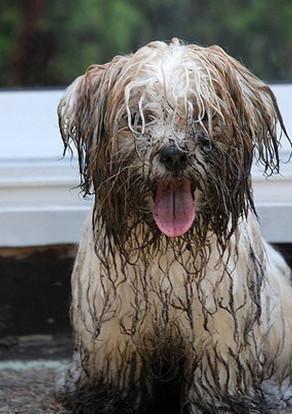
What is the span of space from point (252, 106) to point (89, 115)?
0.49 meters

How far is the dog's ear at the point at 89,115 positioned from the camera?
432 centimetres

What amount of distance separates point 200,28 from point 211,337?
1.98 m

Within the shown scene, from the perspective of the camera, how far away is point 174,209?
4.25m

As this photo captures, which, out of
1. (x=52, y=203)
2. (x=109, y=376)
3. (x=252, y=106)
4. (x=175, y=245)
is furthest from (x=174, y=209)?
(x=52, y=203)

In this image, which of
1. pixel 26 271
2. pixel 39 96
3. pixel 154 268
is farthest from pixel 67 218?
pixel 154 268

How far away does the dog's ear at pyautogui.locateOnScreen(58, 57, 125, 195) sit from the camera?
4316 mm

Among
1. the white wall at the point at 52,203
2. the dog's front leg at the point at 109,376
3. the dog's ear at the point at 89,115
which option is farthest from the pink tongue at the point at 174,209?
the white wall at the point at 52,203

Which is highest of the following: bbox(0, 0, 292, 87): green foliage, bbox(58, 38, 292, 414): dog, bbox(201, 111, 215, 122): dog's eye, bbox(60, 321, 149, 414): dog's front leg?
bbox(0, 0, 292, 87): green foliage

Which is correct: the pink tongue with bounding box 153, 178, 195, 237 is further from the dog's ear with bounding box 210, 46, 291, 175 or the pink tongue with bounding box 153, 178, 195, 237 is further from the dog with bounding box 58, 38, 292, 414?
the dog's ear with bounding box 210, 46, 291, 175

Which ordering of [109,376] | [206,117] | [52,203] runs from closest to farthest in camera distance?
[206,117] < [109,376] < [52,203]

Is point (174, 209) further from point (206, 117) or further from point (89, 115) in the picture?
point (89, 115)

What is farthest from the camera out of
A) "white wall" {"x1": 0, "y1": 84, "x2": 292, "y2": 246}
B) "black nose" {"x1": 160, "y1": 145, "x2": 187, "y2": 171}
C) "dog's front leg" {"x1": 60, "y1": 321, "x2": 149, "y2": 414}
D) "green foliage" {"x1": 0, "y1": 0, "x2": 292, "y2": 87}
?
"green foliage" {"x1": 0, "y1": 0, "x2": 292, "y2": 87}

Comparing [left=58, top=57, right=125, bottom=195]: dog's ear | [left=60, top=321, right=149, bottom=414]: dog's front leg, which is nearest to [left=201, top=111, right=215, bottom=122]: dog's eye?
[left=58, top=57, right=125, bottom=195]: dog's ear

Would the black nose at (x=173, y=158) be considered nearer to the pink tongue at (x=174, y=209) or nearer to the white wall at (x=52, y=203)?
the pink tongue at (x=174, y=209)
